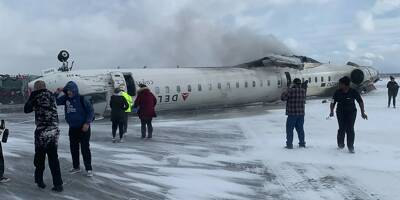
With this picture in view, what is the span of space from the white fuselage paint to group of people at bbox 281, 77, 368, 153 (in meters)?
11.0

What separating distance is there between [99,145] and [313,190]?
22.3ft

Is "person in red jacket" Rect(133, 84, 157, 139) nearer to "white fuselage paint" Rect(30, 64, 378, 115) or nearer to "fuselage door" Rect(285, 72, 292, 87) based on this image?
"white fuselage paint" Rect(30, 64, 378, 115)

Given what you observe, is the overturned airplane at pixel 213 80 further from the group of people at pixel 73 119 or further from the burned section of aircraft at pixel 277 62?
the group of people at pixel 73 119

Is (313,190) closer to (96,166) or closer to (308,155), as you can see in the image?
(308,155)

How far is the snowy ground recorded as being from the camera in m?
7.63

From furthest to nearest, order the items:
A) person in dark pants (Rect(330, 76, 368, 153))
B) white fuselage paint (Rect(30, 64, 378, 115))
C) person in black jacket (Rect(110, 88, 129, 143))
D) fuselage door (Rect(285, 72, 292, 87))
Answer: fuselage door (Rect(285, 72, 292, 87)) → white fuselage paint (Rect(30, 64, 378, 115)) → person in black jacket (Rect(110, 88, 129, 143)) → person in dark pants (Rect(330, 76, 368, 153))

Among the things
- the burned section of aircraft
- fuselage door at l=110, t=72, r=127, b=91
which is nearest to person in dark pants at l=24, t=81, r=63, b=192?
fuselage door at l=110, t=72, r=127, b=91

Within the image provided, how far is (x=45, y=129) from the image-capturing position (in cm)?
755

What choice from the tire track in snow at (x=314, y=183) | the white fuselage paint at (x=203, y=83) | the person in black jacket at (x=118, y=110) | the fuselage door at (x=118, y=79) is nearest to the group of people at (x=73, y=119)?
the tire track in snow at (x=314, y=183)

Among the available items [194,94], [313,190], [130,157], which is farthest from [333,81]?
[313,190]

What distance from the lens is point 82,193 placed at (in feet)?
24.9

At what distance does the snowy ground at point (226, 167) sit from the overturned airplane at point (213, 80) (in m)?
5.50

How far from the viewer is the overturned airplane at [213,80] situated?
68.7 feet

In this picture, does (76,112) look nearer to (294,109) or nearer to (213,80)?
(294,109)
